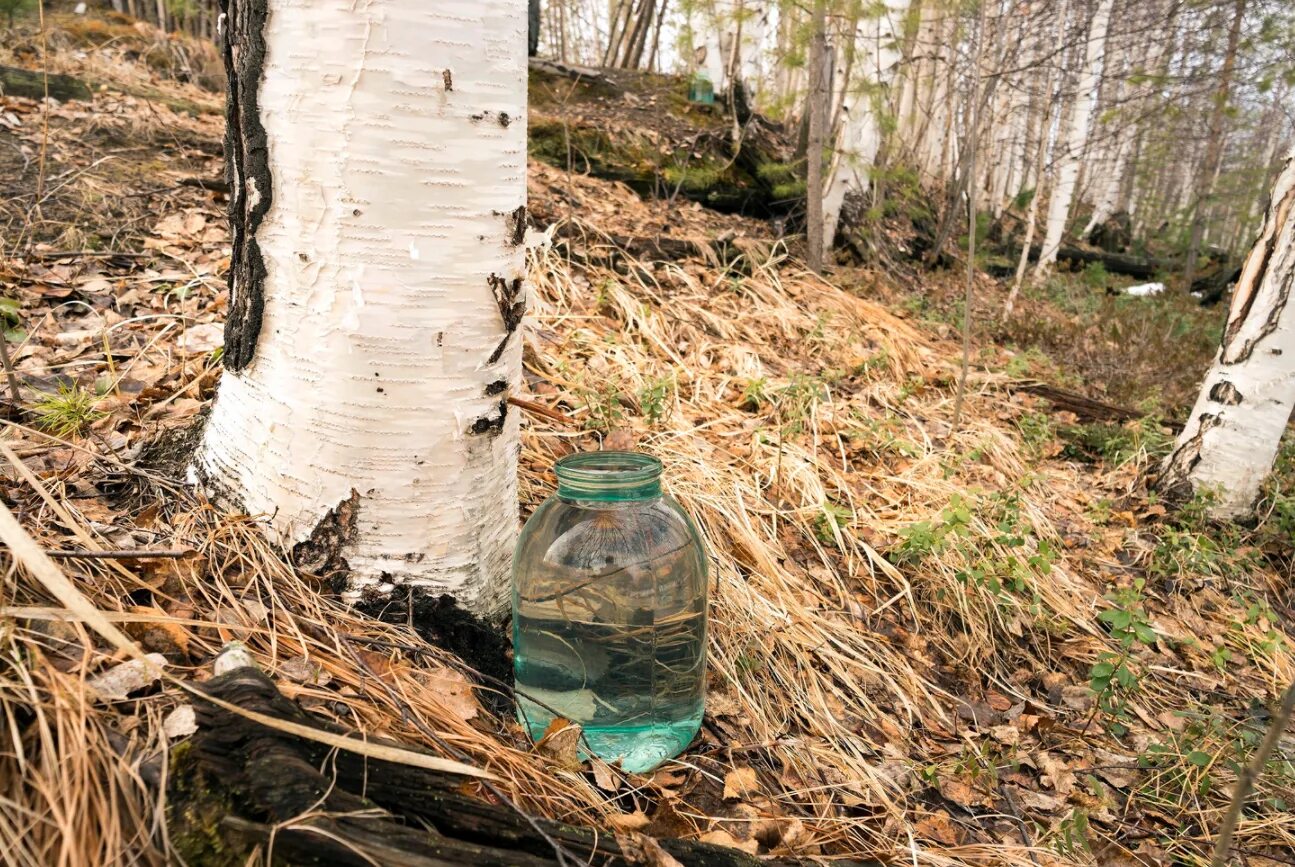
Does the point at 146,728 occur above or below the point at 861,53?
below

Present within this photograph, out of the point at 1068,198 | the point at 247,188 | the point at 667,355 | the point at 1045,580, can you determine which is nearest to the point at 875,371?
the point at 667,355

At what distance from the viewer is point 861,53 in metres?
5.91

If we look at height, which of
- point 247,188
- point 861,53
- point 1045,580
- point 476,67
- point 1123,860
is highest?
point 861,53

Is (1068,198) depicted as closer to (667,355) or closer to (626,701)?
(667,355)

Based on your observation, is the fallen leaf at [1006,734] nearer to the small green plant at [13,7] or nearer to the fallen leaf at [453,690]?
the fallen leaf at [453,690]

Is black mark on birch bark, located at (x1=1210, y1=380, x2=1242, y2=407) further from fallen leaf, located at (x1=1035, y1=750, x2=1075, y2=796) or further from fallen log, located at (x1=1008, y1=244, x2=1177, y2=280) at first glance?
fallen log, located at (x1=1008, y1=244, x2=1177, y2=280)

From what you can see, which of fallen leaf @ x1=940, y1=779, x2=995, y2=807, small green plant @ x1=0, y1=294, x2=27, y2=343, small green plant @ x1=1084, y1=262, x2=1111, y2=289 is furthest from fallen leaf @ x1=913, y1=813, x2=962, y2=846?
small green plant @ x1=1084, y1=262, x2=1111, y2=289

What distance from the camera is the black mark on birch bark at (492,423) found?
5.10 feet

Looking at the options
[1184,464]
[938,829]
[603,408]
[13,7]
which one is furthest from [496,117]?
[13,7]

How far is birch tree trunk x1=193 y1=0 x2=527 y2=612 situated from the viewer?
1.35 m

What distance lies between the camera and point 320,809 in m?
0.97

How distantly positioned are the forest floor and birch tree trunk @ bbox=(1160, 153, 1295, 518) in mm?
191

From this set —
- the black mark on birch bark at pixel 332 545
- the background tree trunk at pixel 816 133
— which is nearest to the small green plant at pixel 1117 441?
the background tree trunk at pixel 816 133

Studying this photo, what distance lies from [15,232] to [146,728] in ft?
9.42
